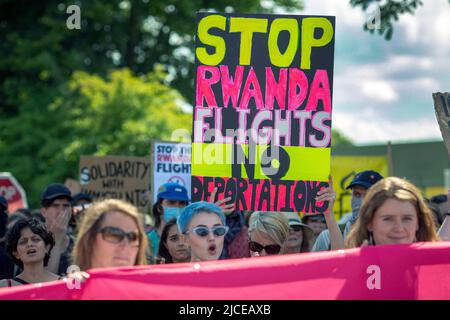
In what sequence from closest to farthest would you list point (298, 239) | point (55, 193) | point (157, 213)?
point (298, 239)
point (55, 193)
point (157, 213)

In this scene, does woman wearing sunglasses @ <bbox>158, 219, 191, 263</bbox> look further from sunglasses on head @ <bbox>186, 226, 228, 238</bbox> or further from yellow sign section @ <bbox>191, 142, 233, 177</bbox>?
sunglasses on head @ <bbox>186, 226, 228, 238</bbox>

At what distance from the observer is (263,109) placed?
6055 millimetres

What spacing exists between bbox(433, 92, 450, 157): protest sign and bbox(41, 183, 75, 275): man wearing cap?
2737 millimetres

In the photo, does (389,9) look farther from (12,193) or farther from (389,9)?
(12,193)

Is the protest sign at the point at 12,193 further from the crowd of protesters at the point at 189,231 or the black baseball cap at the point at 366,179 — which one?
the black baseball cap at the point at 366,179

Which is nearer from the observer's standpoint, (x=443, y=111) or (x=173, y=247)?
(x=443, y=111)

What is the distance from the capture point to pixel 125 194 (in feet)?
35.3

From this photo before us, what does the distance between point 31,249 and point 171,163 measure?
165 inches

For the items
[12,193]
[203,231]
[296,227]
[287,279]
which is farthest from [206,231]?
[12,193]

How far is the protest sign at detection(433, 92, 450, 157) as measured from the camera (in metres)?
5.60

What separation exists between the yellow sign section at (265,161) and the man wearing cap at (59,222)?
4.22 feet

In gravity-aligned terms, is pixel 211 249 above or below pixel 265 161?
below

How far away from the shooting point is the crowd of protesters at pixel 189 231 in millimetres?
4192
